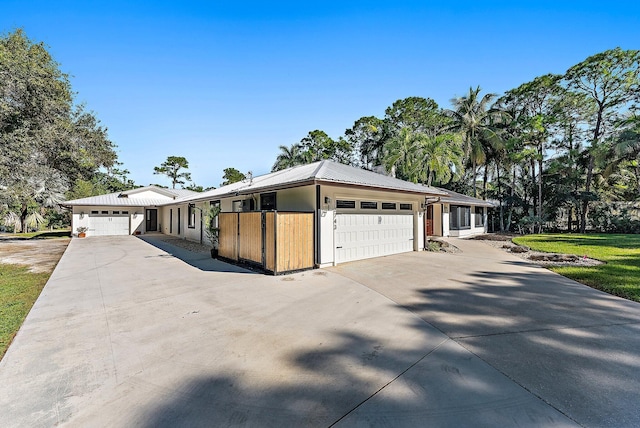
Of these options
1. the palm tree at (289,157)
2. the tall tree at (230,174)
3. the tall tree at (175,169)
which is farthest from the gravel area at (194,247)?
the tall tree at (175,169)

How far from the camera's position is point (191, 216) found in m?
17.3

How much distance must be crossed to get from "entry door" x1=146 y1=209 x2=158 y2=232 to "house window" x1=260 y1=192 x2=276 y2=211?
687 inches

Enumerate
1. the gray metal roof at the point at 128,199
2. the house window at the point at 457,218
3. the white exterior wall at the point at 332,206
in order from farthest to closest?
the gray metal roof at the point at 128,199 → the house window at the point at 457,218 → the white exterior wall at the point at 332,206

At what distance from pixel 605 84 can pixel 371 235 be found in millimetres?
23598

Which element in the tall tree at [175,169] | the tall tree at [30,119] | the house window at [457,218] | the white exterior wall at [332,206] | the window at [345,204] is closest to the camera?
the white exterior wall at [332,206]

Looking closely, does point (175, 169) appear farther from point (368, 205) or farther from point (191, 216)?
point (368, 205)

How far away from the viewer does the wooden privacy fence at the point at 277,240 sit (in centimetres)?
766

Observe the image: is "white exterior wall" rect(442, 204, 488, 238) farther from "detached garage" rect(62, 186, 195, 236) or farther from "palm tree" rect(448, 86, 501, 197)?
"detached garage" rect(62, 186, 195, 236)

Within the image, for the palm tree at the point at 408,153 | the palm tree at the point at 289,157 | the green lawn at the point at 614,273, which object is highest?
the palm tree at the point at 289,157

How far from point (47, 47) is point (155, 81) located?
9394 mm

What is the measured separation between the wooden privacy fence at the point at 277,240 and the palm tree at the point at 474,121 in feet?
71.2

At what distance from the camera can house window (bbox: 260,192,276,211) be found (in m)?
10.2

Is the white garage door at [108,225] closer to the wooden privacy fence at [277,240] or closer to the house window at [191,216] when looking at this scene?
the house window at [191,216]

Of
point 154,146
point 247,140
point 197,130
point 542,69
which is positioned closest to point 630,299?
point 247,140
